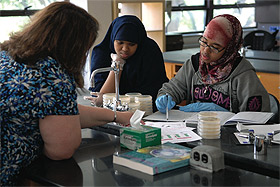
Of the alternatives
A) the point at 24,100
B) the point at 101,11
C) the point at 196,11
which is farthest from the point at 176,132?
the point at 196,11

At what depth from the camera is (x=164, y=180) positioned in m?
1.45

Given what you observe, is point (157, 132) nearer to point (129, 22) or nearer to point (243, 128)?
point (243, 128)

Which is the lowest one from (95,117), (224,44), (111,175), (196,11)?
(111,175)

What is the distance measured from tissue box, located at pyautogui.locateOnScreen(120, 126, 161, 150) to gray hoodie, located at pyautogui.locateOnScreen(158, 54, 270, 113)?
34.4 inches

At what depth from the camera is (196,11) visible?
23.1 feet

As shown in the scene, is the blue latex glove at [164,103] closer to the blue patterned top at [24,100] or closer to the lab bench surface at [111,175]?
the lab bench surface at [111,175]

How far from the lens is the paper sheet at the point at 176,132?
1881mm

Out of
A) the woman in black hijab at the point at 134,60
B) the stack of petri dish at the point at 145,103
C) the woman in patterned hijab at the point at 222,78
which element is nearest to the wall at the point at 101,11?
the woman in black hijab at the point at 134,60

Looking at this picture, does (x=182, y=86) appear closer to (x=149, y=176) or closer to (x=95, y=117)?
(x=95, y=117)

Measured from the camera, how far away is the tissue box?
67.6 inches

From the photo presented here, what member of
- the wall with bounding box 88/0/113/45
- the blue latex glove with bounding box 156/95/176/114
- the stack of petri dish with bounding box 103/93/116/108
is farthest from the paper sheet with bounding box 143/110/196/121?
the wall with bounding box 88/0/113/45

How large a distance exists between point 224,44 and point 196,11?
15.1 feet

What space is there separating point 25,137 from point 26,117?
0.36 feet

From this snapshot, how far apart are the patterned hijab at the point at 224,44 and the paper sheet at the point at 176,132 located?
1.81ft
